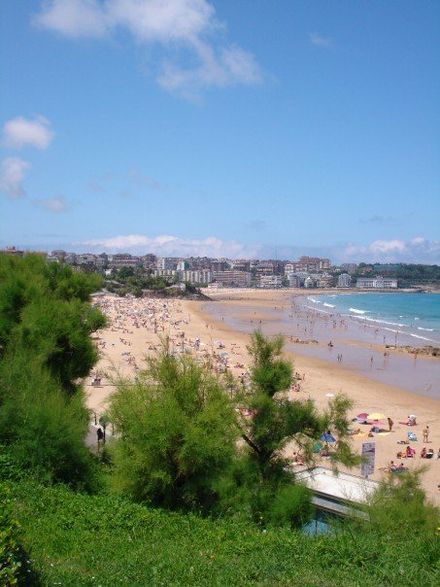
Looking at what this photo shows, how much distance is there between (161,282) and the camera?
391 feet

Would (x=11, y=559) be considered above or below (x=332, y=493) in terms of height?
above

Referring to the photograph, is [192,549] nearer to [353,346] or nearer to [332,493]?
[332,493]

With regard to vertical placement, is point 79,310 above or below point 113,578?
above

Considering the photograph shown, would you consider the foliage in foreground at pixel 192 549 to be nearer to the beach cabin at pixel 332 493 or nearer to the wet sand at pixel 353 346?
the beach cabin at pixel 332 493

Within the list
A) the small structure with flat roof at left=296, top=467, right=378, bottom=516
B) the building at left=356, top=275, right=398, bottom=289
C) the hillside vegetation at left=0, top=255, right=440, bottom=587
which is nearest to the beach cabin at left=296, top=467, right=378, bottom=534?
the small structure with flat roof at left=296, top=467, right=378, bottom=516

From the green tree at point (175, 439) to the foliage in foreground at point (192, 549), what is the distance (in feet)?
2.07

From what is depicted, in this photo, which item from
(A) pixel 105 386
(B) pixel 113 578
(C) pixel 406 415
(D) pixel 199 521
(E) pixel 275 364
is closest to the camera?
(B) pixel 113 578

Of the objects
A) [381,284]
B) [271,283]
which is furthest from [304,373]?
[381,284]

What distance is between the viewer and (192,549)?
7.89 m

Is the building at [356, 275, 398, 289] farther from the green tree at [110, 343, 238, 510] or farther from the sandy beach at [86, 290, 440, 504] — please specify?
the green tree at [110, 343, 238, 510]

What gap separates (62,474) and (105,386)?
17.5 meters

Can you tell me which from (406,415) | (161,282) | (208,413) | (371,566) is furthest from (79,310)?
(161,282)

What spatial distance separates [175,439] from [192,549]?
2740 mm

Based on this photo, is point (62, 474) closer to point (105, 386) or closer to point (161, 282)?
point (105, 386)
